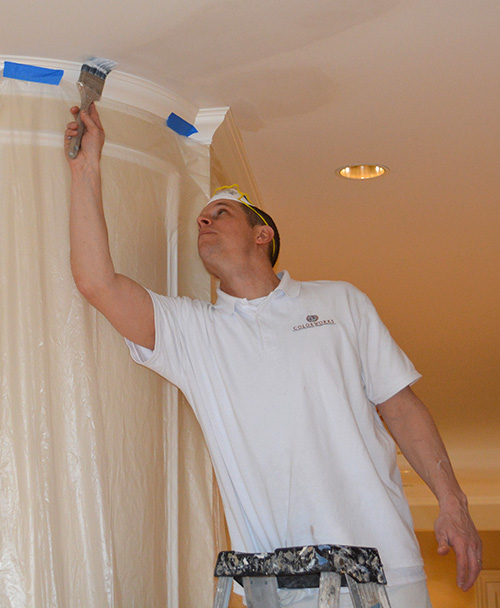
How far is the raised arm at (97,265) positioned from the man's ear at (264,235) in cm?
44

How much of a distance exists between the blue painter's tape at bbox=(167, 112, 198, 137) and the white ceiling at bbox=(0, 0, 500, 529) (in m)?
0.07

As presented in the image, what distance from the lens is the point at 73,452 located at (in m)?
1.66

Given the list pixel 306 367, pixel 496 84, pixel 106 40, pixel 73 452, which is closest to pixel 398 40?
pixel 496 84

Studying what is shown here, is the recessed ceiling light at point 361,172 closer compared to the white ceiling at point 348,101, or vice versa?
the white ceiling at point 348,101

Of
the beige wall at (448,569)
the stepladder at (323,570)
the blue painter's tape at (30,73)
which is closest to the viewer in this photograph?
the stepladder at (323,570)

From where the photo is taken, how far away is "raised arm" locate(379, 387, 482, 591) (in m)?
1.57

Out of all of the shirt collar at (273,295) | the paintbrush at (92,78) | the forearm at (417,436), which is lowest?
the forearm at (417,436)

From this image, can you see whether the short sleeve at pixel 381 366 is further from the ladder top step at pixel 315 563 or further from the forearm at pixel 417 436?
the ladder top step at pixel 315 563

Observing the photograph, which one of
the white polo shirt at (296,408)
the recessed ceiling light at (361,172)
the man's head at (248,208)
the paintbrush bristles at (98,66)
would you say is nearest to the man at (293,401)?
the white polo shirt at (296,408)

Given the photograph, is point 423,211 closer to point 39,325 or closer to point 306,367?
point 306,367

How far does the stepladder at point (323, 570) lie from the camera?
46.5 inches

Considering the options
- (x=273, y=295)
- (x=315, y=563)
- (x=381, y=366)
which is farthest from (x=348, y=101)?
(x=315, y=563)

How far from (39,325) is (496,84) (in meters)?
1.42

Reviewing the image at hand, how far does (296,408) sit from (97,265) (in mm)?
550
